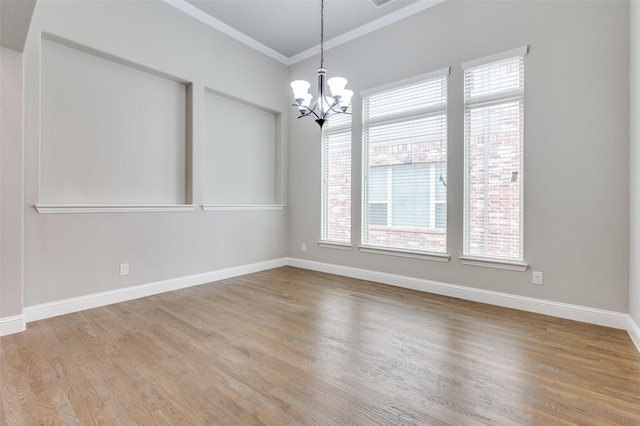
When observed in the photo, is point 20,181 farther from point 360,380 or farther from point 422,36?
point 422,36

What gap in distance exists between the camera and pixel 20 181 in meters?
2.56

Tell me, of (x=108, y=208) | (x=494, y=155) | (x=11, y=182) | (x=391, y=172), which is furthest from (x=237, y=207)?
(x=494, y=155)

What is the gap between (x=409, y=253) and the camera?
3969 mm

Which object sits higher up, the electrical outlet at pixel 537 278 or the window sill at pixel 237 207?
the window sill at pixel 237 207

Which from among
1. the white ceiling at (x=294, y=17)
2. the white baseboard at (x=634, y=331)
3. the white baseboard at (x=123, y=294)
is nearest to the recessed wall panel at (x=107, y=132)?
the white baseboard at (x=123, y=294)

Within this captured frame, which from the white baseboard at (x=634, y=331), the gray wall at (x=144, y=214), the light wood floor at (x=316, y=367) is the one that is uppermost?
the gray wall at (x=144, y=214)

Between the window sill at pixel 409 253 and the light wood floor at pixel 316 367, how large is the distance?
65 centimetres

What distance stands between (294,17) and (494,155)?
10.1ft

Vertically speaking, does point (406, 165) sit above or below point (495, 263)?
above

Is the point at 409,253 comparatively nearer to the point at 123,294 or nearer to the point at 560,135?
the point at 560,135

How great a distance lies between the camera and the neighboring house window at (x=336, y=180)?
183 inches

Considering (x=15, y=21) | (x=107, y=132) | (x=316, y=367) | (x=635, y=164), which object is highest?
(x=15, y=21)

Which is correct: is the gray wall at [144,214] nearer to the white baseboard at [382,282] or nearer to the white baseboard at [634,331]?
the white baseboard at [382,282]

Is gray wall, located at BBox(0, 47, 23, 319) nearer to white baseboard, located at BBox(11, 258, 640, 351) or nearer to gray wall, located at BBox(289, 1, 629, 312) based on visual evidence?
white baseboard, located at BBox(11, 258, 640, 351)
